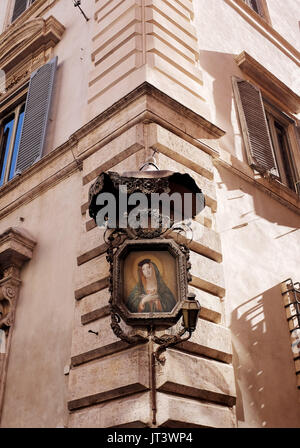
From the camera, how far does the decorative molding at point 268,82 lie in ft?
31.5

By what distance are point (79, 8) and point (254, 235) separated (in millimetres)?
5098

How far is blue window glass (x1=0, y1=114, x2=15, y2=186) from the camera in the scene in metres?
10.0

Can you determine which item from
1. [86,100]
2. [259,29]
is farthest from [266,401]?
[259,29]

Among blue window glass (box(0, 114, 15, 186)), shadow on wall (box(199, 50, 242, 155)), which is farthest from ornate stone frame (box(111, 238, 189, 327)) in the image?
blue window glass (box(0, 114, 15, 186))

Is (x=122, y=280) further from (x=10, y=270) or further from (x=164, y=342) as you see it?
(x=10, y=270)

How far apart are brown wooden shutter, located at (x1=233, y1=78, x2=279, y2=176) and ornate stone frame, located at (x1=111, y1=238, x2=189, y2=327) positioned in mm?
3457

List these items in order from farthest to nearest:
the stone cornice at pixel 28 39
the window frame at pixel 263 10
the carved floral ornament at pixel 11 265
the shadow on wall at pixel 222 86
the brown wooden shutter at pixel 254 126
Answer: the window frame at pixel 263 10 < the stone cornice at pixel 28 39 < the brown wooden shutter at pixel 254 126 < the shadow on wall at pixel 222 86 < the carved floral ornament at pixel 11 265

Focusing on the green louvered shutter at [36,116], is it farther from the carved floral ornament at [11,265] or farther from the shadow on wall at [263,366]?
the shadow on wall at [263,366]

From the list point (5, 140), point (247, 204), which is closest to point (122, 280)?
point (247, 204)

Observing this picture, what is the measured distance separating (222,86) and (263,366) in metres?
4.64

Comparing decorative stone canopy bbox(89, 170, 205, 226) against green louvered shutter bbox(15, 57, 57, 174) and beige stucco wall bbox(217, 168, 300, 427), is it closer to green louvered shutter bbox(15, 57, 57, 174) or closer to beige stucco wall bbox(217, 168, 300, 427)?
beige stucco wall bbox(217, 168, 300, 427)

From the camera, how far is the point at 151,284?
5.02 meters

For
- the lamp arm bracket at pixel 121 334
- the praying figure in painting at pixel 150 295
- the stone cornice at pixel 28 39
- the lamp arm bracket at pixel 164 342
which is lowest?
the lamp arm bracket at pixel 164 342
